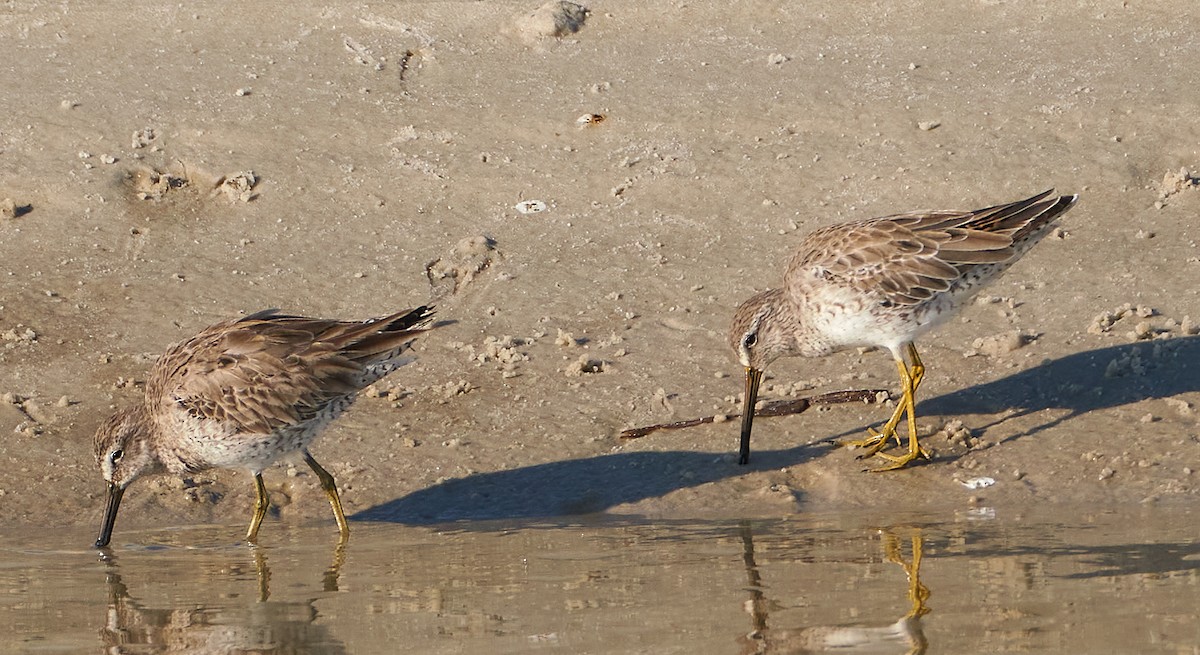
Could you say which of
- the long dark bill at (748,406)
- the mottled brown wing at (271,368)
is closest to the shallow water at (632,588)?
the mottled brown wing at (271,368)

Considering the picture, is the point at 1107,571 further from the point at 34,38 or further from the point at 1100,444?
the point at 34,38

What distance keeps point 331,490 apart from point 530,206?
3.38m

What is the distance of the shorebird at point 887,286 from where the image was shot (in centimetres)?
880

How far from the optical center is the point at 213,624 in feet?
19.8

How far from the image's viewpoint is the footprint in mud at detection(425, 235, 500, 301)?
10.4 metres

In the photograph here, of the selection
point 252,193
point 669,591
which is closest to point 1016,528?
point 669,591

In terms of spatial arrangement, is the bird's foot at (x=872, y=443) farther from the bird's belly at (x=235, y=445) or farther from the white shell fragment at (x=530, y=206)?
the white shell fragment at (x=530, y=206)

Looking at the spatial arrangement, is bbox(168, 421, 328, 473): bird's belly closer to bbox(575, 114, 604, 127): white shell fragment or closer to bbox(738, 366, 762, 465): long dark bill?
bbox(738, 366, 762, 465): long dark bill

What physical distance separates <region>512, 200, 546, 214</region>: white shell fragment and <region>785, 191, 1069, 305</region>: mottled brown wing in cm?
245

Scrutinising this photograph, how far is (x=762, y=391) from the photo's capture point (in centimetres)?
955

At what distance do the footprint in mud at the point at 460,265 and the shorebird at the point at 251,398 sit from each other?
1843 millimetres

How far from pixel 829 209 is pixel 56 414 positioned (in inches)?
202

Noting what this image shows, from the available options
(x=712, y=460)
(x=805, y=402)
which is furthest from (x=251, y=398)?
(x=805, y=402)

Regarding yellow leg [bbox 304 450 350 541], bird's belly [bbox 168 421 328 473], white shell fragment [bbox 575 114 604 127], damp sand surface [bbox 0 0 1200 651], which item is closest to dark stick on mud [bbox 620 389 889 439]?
damp sand surface [bbox 0 0 1200 651]
